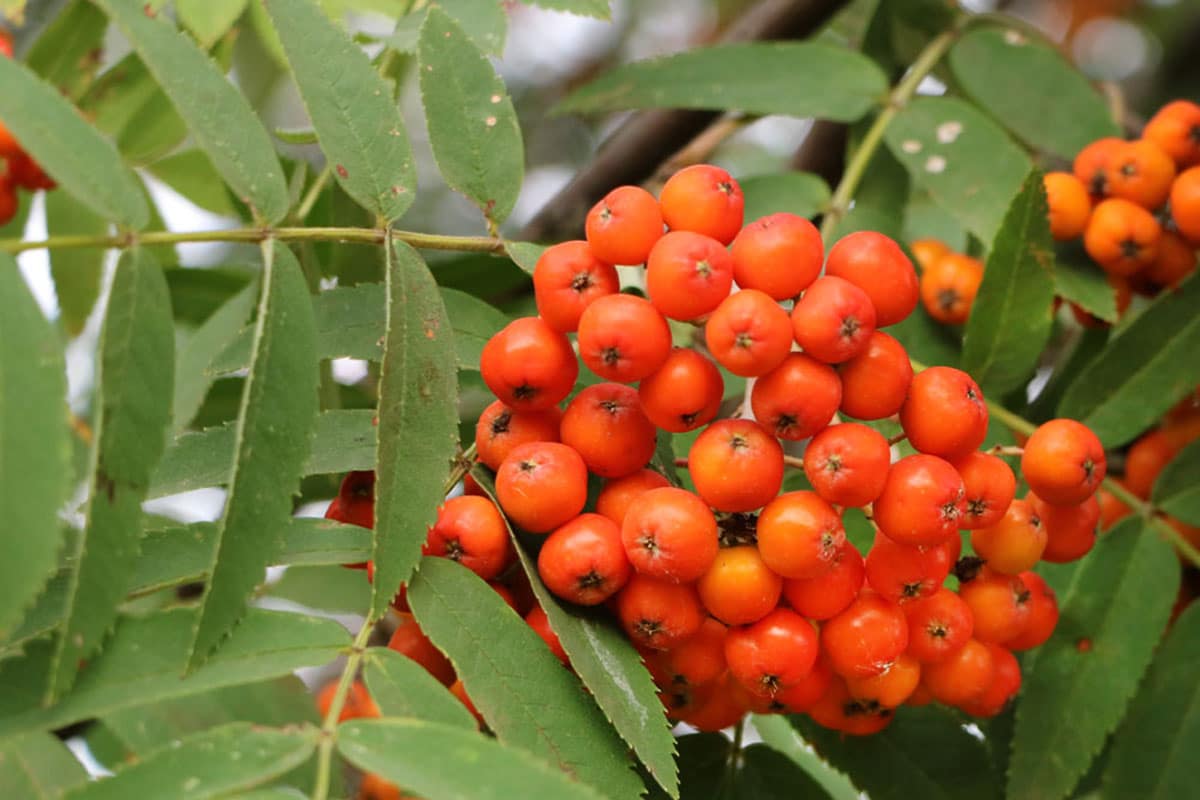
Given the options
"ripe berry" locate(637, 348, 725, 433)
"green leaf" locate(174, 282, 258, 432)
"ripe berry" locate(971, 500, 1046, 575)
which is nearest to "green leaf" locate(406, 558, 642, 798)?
"ripe berry" locate(637, 348, 725, 433)

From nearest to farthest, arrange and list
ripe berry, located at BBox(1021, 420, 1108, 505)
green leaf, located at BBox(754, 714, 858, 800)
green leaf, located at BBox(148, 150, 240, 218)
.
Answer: ripe berry, located at BBox(1021, 420, 1108, 505) < green leaf, located at BBox(754, 714, 858, 800) < green leaf, located at BBox(148, 150, 240, 218)

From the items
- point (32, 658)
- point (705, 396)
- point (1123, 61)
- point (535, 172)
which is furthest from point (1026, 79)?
point (1123, 61)

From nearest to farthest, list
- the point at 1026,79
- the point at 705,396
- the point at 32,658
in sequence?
the point at 32,658 → the point at 705,396 → the point at 1026,79

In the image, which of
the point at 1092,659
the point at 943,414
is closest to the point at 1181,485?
the point at 1092,659

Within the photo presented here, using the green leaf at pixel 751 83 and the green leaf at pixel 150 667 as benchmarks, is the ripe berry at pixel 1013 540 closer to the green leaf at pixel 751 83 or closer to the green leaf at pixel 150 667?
the green leaf at pixel 150 667

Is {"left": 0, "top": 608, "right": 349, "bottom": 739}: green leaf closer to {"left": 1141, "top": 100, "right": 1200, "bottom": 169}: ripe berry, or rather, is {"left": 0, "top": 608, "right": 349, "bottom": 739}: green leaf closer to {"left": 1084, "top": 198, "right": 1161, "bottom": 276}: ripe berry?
{"left": 1084, "top": 198, "right": 1161, "bottom": 276}: ripe berry

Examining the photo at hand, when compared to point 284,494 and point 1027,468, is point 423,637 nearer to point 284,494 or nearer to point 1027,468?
point 284,494

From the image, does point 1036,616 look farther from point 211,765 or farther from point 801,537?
point 211,765
